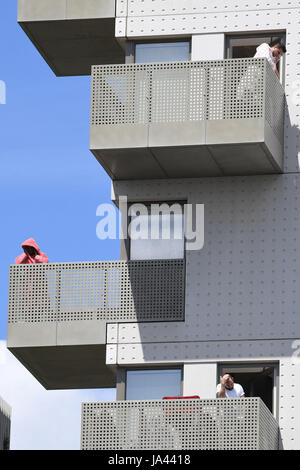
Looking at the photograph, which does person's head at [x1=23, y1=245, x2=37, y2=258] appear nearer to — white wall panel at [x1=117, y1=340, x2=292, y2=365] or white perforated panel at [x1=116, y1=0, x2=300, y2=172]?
white wall panel at [x1=117, y1=340, x2=292, y2=365]

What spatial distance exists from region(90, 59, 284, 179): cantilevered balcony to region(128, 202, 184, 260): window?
0.86 m

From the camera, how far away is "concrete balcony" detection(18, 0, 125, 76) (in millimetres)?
52344

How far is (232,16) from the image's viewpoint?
2020 inches

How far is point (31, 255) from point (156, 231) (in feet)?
8.86

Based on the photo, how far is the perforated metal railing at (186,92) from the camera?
49312 millimetres

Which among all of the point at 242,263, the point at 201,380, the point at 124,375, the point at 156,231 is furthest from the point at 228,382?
the point at 156,231

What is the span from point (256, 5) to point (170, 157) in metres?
3.87

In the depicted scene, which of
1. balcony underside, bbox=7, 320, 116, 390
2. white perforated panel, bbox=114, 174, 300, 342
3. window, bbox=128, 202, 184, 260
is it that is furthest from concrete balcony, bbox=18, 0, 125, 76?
balcony underside, bbox=7, 320, 116, 390

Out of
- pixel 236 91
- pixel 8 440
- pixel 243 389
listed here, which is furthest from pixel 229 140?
pixel 8 440

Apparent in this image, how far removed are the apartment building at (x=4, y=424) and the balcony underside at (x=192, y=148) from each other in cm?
757

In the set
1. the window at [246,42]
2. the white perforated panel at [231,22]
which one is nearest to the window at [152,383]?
the white perforated panel at [231,22]

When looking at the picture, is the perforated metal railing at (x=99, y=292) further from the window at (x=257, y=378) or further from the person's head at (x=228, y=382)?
the person's head at (x=228, y=382)

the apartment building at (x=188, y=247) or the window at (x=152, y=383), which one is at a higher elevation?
the apartment building at (x=188, y=247)

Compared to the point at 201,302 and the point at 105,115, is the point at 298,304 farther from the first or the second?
the point at 105,115
